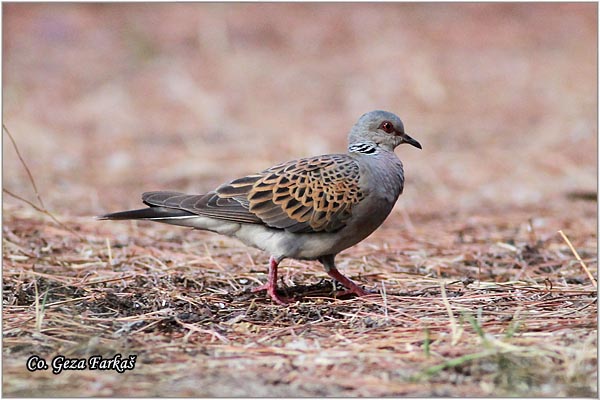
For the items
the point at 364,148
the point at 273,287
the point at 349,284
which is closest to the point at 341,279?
the point at 349,284

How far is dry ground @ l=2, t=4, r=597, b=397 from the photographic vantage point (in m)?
3.37

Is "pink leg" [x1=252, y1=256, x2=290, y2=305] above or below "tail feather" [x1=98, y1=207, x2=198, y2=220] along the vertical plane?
below

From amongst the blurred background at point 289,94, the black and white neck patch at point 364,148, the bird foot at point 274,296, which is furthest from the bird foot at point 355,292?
the blurred background at point 289,94

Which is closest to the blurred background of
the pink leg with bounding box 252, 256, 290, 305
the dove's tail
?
the dove's tail

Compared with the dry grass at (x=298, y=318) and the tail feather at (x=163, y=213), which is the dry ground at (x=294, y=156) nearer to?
the dry grass at (x=298, y=318)

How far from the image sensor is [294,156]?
8602 millimetres

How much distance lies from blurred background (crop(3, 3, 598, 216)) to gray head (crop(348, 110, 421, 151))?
2.51 meters

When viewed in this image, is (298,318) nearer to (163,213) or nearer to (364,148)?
(163,213)

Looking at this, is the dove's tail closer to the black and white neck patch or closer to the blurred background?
the black and white neck patch

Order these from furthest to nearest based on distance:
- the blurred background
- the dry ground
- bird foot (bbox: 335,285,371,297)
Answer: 1. the blurred background
2. bird foot (bbox: 335,285,371,297)
3. the dry ground

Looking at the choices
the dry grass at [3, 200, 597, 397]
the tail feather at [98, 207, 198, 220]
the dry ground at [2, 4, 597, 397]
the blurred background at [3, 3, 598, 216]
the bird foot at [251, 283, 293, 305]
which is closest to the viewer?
the dry grass at [3, 200, 597, 397]

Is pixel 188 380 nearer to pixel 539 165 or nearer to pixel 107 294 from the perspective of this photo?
pixel 107 294

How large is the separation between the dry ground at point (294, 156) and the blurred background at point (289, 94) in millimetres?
39

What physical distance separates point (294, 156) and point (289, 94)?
2.81 metres
